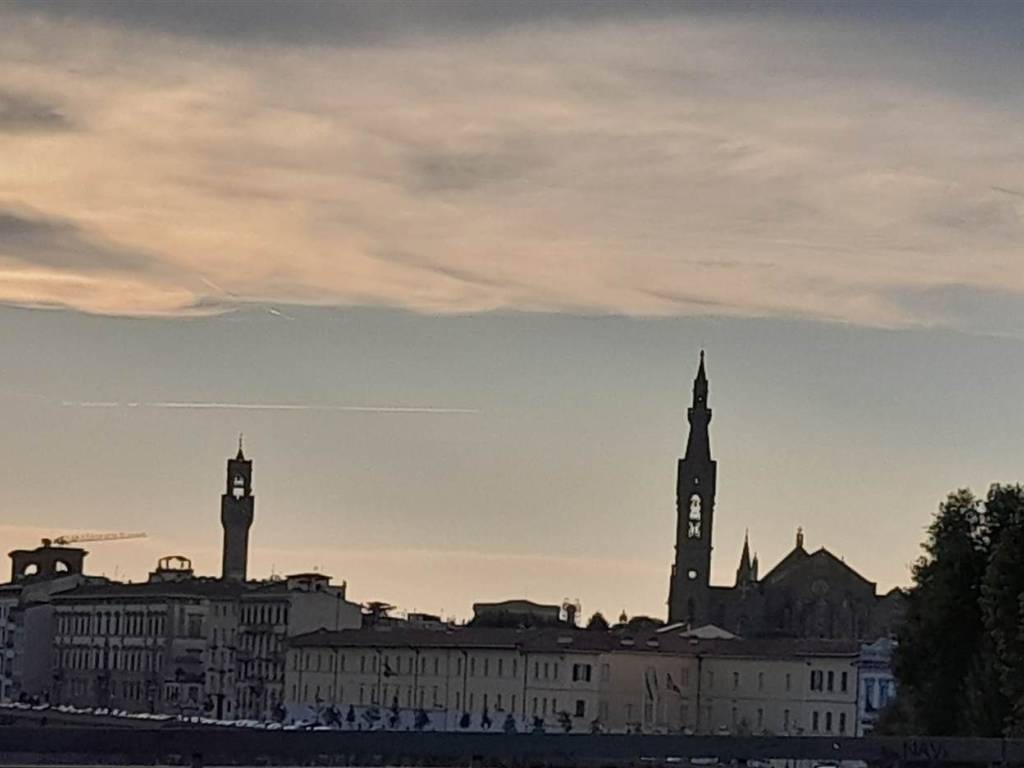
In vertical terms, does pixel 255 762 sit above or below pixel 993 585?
below

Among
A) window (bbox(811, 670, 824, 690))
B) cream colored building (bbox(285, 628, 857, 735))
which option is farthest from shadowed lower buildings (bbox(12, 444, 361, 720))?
window (bbox(811, 670, 824, 690))

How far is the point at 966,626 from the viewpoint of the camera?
74.8 meters

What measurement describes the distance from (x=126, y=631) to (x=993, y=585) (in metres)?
119

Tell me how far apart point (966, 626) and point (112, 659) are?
4686 inches

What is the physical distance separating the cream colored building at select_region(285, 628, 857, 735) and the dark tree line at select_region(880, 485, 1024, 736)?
60.2 meters

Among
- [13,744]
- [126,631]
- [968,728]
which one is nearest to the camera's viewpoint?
[13,744]

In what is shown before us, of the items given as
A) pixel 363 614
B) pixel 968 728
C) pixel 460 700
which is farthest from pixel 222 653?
pixel 968 728

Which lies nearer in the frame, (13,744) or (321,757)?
(13,744)

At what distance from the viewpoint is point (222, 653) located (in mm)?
179000

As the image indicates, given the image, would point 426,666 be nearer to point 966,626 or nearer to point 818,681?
point 818,681

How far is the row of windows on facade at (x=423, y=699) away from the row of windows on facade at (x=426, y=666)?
113cm

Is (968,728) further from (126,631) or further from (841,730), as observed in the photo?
(126,631)

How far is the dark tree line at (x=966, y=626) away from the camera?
229ft

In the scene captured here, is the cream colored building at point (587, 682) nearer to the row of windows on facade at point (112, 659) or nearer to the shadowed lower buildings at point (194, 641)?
the shadowed lower buildings at point (194, 641)
